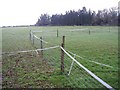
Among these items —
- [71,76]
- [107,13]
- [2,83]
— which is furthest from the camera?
[107,13]

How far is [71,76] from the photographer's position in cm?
737

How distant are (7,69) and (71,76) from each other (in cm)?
289

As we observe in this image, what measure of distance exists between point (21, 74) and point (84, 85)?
258cm

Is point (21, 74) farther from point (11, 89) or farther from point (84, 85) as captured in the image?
point (84, 85)

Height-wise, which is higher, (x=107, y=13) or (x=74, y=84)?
(x=107, y=13)

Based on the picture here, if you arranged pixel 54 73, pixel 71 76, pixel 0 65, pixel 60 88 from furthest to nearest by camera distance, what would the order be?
pixel 0 65
pixel 54 73
pixel 71 76
pixel 60 88

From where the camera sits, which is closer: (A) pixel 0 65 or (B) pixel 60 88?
(B) pixel 60 88

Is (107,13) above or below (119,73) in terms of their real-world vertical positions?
above

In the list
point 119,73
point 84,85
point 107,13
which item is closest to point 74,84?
point 84,85

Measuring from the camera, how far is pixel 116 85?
250 inches

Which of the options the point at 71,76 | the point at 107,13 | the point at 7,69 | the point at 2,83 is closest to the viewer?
the point at 2,83

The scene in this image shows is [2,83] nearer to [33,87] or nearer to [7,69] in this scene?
[33,87]

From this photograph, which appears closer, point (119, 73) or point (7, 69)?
point (119, 73)

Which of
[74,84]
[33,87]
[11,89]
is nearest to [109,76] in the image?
[74,84]
